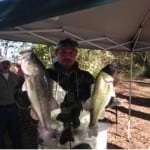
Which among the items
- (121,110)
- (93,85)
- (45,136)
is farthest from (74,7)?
(121,110)

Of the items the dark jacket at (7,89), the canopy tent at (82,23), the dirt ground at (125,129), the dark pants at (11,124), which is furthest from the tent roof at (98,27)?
the dark pants at (11,124)

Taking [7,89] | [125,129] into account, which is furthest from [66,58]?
[125,129]

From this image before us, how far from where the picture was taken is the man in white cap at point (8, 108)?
8.31 metres

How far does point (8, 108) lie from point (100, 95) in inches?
174

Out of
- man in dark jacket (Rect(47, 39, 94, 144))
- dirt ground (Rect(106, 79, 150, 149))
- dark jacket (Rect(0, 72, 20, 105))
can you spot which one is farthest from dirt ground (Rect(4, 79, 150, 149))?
man in dark jacket (Rect(47, 39, 94, 144))

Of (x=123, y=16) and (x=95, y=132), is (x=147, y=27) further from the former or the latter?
(x=95, y=132)

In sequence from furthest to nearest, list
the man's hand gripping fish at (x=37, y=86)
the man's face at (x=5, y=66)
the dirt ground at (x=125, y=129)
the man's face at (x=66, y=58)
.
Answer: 1. the dirt ground at (x=125, y=129)
2. the man's face at (x=5, y=66)
3. the man's face at (x=66, y=58)
4. the man's hand gripping fish at (x=37, y=86)

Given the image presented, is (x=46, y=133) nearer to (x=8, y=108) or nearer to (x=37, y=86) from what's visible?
(x=37, y=86)

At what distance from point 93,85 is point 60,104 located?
374 mm

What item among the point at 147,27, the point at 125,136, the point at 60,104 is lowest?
the point at 125,136

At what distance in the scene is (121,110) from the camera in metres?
13.5

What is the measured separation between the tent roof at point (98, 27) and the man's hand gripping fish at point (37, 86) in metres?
1.27

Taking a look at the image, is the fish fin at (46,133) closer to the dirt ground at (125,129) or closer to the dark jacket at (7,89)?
the dirt ground at (125,129)

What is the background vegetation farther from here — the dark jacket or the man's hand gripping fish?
the man's hand gripping fish
